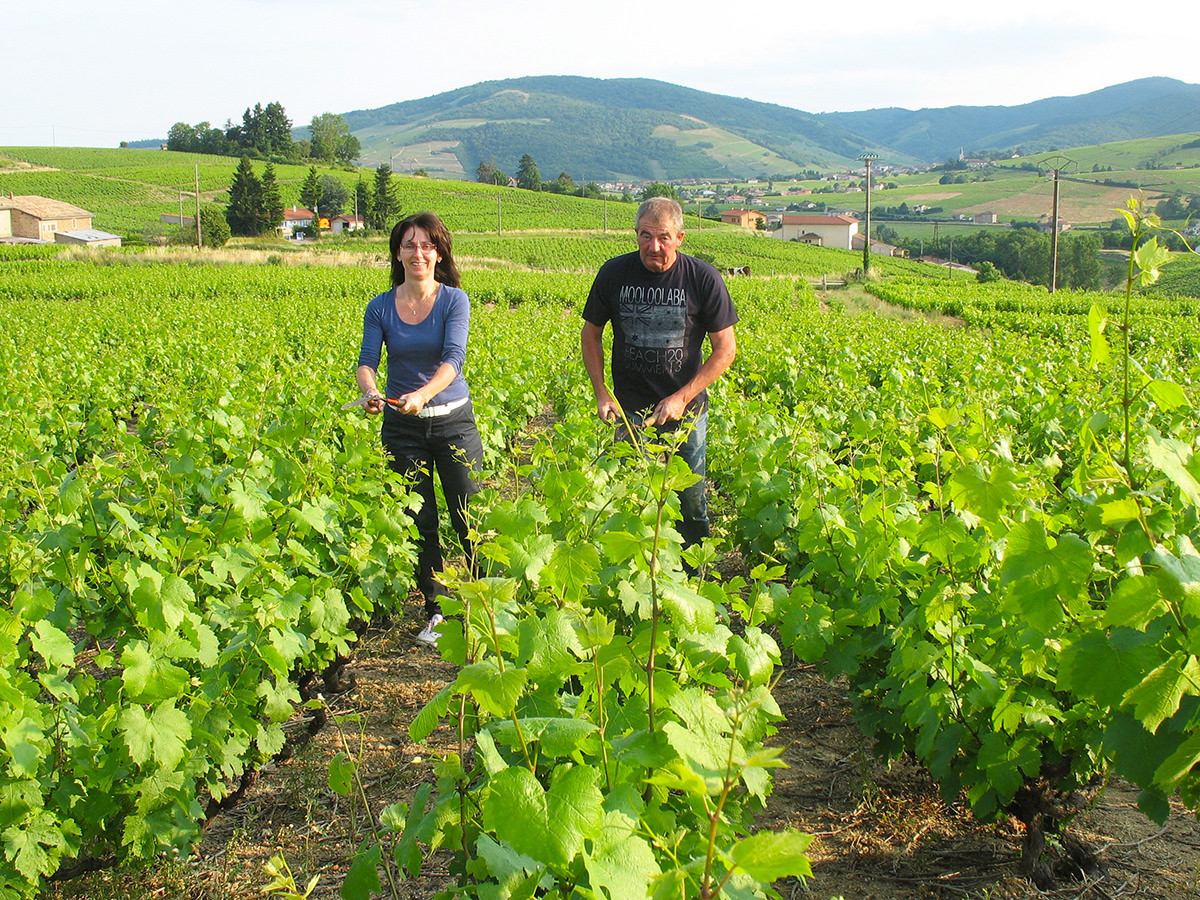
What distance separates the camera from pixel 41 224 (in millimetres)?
64938

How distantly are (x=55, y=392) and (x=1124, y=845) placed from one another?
8.67m

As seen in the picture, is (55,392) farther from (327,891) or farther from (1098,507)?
(1098,507)

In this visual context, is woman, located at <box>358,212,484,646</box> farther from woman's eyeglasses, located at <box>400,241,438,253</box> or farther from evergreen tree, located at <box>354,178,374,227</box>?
evergreen tree, located at <box>354,178,374,227</box>

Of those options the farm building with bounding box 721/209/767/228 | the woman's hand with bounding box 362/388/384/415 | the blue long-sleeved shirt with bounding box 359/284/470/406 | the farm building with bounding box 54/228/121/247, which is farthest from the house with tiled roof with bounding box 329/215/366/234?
the woman's hand with bounding box 362/388/384/415

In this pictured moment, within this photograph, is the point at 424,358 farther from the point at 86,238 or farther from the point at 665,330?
the point at 86,238

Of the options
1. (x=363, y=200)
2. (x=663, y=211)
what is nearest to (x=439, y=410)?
(x=663, y=211)

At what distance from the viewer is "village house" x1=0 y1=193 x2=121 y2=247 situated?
2516 inches

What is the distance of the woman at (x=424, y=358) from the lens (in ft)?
14.0

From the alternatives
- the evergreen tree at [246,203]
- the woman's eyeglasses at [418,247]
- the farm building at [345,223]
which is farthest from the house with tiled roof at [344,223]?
the woman's eyeglasses at [418,247]

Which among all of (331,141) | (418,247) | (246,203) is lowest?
(418,247)

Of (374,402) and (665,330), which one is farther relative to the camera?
(665,330)

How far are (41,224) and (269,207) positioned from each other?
59.6 ft

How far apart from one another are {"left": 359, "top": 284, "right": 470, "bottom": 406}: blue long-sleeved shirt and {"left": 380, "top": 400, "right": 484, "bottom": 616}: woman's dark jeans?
135mm

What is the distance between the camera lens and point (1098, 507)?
1.74m
